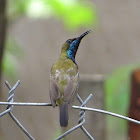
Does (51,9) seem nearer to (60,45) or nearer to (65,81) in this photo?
(65,81)

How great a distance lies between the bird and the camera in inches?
97.5

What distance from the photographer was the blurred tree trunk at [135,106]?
3340 millimetres

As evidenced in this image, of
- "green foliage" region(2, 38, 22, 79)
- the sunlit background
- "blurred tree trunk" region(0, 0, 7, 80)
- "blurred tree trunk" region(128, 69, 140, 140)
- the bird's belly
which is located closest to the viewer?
the bird's belly

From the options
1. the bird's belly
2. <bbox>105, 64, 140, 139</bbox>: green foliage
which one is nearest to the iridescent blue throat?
the bird's belly

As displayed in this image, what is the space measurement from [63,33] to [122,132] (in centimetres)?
273

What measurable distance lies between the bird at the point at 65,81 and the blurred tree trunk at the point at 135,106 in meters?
0.63

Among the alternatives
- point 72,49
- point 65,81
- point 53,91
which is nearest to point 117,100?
point 72,49

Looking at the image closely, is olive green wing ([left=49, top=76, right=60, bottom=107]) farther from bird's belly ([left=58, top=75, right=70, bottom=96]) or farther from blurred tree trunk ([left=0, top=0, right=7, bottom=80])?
blurred tree trunk ([left=0, top=0, right=7, bottom=80])

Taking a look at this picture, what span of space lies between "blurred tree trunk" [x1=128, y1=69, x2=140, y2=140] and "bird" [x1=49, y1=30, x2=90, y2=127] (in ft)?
2.08

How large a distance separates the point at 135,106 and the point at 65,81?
33.6 inches

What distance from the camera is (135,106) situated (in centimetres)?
341

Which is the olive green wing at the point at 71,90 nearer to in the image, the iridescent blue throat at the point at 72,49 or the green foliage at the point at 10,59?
the iridescent blue throat at the point at 72,49

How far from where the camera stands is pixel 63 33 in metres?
6.94

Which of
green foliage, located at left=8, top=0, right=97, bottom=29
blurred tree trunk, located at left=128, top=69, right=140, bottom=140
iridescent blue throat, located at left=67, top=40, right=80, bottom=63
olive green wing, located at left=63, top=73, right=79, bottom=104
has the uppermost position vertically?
green foliage, located at left=8, top=0, right=97, bottom=29
